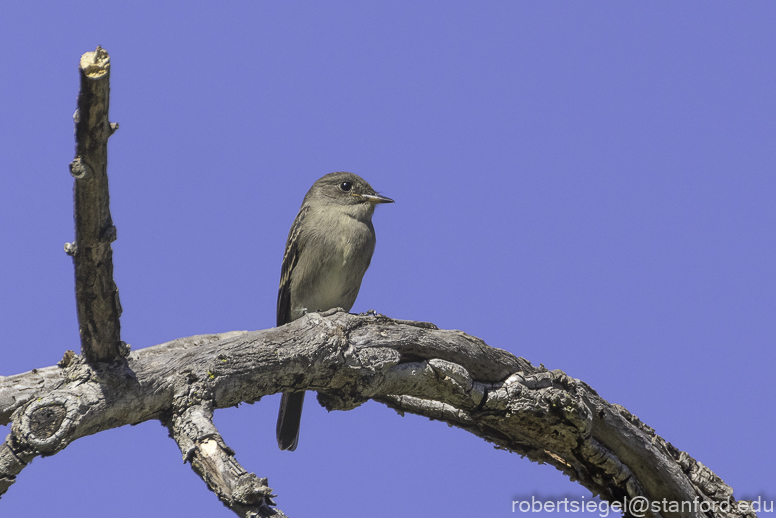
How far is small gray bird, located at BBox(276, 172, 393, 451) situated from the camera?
7668mm

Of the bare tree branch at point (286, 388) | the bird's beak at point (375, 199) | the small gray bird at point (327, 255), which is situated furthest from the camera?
the bird's beak at point (375, 199)

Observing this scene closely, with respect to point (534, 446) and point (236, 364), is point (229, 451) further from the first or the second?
point (534, 446)

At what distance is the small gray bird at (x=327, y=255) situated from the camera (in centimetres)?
767

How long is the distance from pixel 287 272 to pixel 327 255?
2.04 feet

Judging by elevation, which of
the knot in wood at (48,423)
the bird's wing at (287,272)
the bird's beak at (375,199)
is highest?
the bird's beak at (375,199)

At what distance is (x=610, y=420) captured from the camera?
5.88 metres

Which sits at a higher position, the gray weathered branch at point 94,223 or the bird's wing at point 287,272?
the bird's wing at point 287,272

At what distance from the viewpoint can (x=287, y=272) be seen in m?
7.98

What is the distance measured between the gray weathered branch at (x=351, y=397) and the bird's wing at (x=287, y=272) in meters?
1.78

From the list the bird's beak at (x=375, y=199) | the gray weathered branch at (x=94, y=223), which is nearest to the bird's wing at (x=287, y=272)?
the bird's beak at (x=375, y=199)

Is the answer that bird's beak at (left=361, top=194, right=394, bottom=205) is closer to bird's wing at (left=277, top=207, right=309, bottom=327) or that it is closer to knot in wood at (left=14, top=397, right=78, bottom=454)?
bird's wing at (left=277, top=207, right=309, bottom=327)

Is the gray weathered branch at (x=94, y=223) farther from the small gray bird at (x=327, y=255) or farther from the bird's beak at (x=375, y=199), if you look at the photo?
the bird's beak at (x=375, y=199)

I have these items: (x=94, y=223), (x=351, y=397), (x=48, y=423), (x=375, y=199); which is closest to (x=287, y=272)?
(x=375, y=199)

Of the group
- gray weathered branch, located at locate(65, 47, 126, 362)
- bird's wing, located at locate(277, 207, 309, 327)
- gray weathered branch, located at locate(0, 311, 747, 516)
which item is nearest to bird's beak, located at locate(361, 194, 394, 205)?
bird's wing, located at locate(277, 207, 309, 327)
